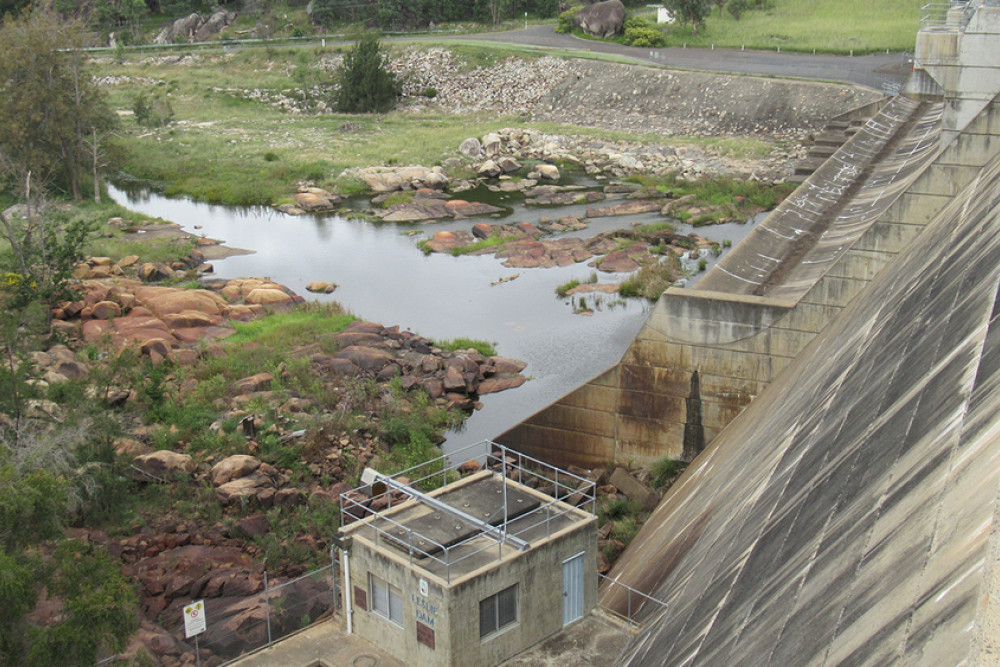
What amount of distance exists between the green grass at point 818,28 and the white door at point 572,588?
6331cm

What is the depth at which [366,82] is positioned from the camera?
3140 inches

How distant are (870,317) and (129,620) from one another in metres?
12.1

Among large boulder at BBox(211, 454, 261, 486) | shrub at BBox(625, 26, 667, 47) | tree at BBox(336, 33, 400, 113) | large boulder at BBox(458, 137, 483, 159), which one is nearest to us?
large boulder at BBox(211, 454, 261, 486)

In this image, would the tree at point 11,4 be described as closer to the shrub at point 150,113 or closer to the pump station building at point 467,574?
the shrub at point 150,113

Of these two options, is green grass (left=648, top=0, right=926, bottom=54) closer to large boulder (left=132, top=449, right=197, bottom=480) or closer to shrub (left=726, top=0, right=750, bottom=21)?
shrub (left=726, top=0, right=750, bottom=21)

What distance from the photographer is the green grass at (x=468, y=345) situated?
3556 centimetres

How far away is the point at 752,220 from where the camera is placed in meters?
51.3

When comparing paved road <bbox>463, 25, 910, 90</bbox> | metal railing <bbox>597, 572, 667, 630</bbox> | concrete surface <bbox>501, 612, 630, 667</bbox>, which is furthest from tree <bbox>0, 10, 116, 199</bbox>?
concrete surface <bbox>501, 612, 630, 667</bbox>

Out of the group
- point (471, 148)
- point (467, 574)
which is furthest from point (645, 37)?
point (467, 574)

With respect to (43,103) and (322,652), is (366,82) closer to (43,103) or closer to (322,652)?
(43,103)

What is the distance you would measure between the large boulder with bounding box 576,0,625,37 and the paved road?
5.22 feet

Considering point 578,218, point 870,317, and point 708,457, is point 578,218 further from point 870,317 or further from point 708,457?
point 870,317

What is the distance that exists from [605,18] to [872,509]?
3190 inches

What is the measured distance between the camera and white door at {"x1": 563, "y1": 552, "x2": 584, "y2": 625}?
16.3m
